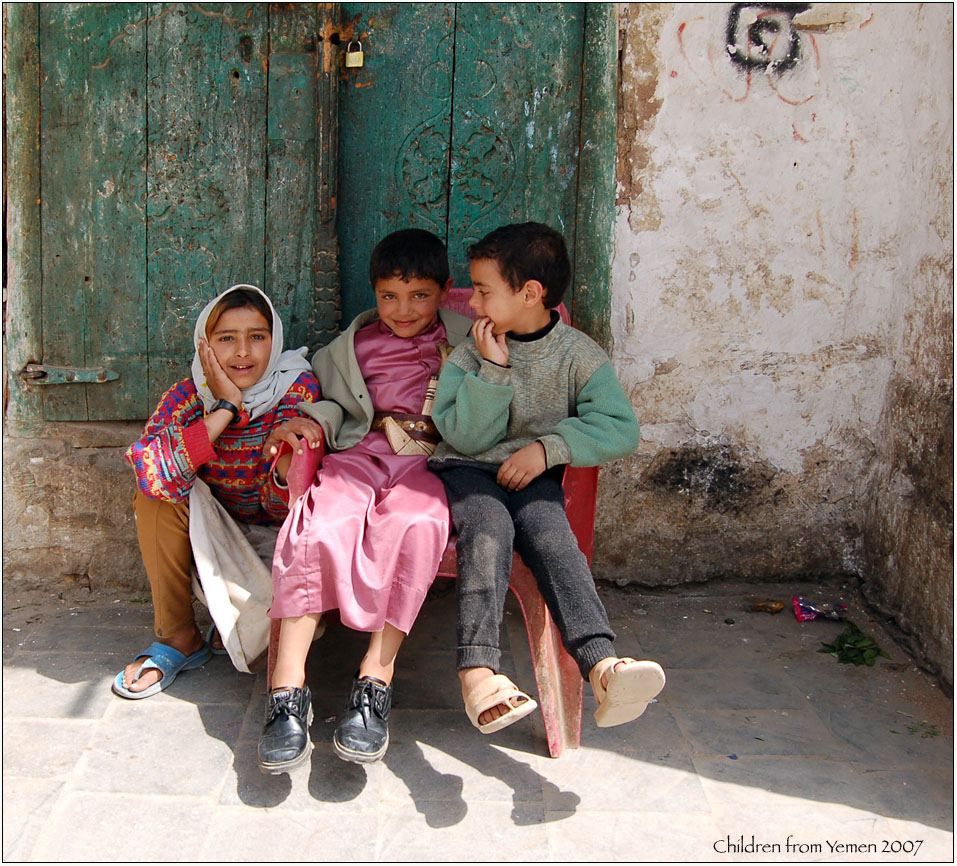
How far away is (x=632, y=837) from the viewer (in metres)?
2.30

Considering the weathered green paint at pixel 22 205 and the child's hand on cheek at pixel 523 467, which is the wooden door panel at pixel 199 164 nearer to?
the weathered green paint at pixel 22 205

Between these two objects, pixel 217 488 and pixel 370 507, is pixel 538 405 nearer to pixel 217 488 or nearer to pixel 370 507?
pixel 370 507

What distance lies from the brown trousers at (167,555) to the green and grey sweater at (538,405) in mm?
821

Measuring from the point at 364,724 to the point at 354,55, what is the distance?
7.35 ft

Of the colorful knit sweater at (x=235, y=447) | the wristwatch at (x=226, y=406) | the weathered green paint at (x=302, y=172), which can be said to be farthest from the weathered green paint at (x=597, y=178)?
the wristwatch at (x=226, y=406)

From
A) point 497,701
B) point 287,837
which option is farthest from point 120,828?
point 497,701

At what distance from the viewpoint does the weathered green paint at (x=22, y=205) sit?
128 inches

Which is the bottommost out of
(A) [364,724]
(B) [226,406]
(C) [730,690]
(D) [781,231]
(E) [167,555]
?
(C) [730,690]

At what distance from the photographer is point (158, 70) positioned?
3.30 meters

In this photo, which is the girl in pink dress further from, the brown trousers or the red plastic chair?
the brown trousers

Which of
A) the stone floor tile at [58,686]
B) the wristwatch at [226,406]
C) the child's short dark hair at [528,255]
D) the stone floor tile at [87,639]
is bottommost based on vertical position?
the stone floor tile at [58,686]

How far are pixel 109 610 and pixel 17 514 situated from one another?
1.68ft

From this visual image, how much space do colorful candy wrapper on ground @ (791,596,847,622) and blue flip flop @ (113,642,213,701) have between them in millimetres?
2117

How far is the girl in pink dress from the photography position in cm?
247
